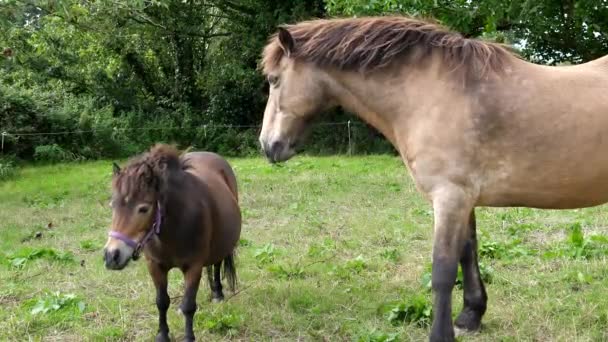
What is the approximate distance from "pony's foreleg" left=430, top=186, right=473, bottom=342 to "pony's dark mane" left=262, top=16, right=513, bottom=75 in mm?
817

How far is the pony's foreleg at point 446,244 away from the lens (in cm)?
361

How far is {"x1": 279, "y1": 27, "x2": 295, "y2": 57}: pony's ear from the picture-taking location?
392 cm

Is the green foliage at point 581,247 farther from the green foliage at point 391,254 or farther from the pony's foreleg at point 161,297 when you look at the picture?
the pony's foreleg at point 161,297

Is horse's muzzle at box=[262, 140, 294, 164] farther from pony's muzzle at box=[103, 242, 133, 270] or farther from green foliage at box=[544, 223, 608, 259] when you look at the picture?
green foliage at box=[544, 223, 608, 259]

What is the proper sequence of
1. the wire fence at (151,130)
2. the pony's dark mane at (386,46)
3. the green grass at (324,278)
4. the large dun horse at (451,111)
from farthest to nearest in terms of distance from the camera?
the wire fence at (151,130) < the green grass at (324,278) < the pony's dark mane at (386,46) < the large dun horse at (451,111)

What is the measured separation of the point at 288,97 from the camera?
4.01m

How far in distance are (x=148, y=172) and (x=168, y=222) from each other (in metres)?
0.40

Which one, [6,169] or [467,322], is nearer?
[467,322]

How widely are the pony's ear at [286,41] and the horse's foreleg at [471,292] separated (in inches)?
66.3

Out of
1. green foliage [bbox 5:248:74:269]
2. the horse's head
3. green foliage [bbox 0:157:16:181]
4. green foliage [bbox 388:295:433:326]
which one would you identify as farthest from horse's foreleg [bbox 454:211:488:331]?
green foliage [bbox 0:157:16:181]

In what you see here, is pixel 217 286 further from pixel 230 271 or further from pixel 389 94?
pixel 389 94

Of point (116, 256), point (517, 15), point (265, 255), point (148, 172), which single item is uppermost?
point (517, 15)

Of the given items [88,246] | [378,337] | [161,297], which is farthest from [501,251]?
[88,246]

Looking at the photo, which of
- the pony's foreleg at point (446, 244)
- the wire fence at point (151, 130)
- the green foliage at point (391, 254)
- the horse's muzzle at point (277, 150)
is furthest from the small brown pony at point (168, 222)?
the wire fence at point (151, 130)
